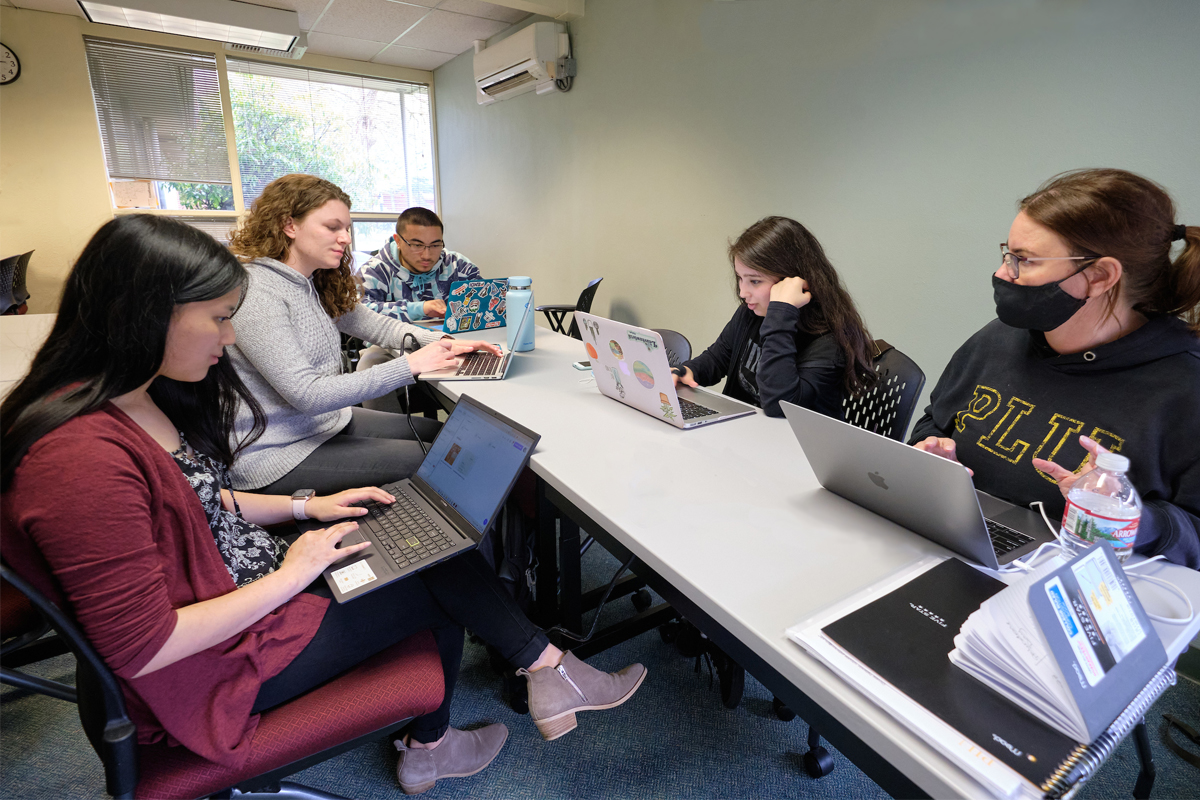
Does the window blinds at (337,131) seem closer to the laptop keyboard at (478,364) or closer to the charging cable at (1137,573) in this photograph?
the laptop keyboard at (478,364)

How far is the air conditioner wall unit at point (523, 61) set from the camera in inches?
141

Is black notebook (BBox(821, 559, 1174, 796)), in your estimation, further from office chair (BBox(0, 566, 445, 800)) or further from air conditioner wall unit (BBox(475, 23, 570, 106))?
air conditioner wall unit (BBox(475, 23, 570, 106))

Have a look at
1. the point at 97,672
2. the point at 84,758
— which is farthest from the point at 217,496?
the point at 84,758

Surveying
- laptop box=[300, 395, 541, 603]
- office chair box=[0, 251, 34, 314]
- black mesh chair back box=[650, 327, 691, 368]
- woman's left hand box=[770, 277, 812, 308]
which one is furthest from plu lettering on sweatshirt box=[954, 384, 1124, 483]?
office chair box=[0, 251, 34, 314]

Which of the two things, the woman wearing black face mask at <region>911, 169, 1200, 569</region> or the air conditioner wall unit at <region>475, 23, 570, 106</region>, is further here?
the air conditioner wall unit at <region>475, 23, 570, 106</region>

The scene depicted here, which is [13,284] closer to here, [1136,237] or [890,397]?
[890,397]

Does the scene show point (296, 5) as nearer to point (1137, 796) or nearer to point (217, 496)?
point (217, 496)

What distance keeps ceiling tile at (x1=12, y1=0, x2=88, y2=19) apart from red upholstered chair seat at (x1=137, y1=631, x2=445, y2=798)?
498 cm

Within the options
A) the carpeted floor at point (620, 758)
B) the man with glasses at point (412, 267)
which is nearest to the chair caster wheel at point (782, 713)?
the carpeted floor at point (620, 758)

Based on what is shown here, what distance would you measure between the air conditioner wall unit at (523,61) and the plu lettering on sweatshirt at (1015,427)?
132 inches

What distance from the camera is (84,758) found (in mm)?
1384

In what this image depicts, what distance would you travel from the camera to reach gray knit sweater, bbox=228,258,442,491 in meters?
1.47

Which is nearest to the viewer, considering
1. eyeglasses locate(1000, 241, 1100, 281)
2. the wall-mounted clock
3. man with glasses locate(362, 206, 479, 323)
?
eyeglasses locate(1000, 241, 1100, 281)

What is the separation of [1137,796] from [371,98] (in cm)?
635
